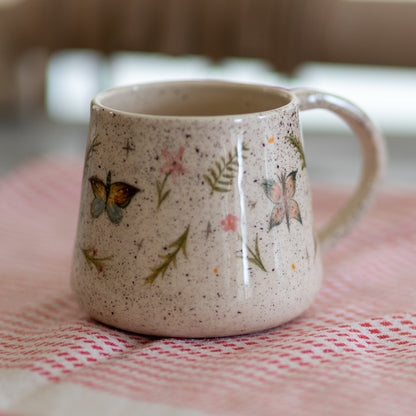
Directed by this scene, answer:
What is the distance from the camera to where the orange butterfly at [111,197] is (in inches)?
13.5

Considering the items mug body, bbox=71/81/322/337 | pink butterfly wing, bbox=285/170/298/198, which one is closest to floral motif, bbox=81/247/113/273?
mug body, bbox=71/81/322/337

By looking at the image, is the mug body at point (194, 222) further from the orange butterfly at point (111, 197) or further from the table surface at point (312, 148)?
the table surface at point (312, 148)

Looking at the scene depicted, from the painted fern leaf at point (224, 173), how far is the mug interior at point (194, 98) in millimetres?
84

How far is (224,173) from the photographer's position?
33cm

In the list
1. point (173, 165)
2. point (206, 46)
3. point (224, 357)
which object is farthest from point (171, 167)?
point (206, 46)

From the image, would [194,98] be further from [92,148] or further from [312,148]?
[312,148]

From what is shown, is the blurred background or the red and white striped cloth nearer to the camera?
the red and white striped cloth

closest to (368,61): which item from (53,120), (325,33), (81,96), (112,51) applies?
(325,33)

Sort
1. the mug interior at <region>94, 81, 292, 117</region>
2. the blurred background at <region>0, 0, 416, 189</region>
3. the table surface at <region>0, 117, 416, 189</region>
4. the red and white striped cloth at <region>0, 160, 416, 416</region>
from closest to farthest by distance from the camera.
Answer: the red and white striped cloth at <region>0, 160, 416, 416</region>, the mug interior at <region>94, 81, 292, 117</region>, the table surface at <region>0, 117, 416, 189</region>, the blurred background at <region>0, 0, 416, 189</region>

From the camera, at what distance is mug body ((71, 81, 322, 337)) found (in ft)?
1.09

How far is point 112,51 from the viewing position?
1.72 m

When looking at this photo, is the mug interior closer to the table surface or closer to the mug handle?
the mug handle

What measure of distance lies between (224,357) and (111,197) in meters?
0.11

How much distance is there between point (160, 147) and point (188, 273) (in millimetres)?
68
